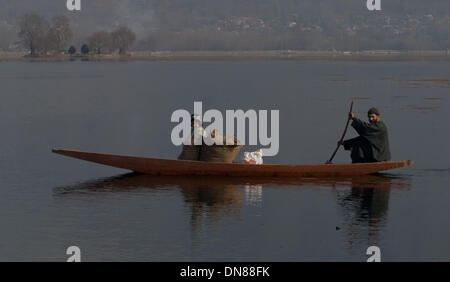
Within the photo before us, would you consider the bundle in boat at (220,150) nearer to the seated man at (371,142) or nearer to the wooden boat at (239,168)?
the wooden boat at (239,168)

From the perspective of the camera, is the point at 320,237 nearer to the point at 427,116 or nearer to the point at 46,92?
the point at 427,116

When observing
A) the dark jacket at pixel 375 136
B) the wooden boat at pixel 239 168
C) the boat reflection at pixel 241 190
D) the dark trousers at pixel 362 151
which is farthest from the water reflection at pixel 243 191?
the dark jacket at pixel 375 136

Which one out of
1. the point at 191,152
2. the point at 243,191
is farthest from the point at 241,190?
the point at 191,152

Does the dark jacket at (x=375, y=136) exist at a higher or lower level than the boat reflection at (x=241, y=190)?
higher

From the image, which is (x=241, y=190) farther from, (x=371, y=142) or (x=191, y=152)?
(x=371, y=142)

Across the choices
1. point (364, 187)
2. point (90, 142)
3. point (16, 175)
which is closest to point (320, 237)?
point (364, 187)

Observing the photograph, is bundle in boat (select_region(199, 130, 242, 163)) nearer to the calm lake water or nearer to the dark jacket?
the calm lake water

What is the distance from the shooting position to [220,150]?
29781 mm

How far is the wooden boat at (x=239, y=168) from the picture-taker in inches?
1168

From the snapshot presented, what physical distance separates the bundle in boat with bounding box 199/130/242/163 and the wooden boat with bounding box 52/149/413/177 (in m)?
0.34

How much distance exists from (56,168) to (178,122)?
800 inches

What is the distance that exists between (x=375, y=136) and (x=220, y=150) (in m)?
4.95

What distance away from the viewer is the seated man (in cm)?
2989
